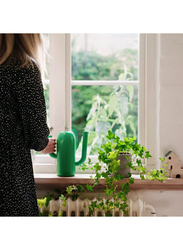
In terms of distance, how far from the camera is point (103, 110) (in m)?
1.65

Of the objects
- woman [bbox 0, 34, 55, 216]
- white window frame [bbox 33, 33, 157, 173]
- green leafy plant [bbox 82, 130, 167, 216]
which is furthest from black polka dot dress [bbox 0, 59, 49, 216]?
white window frame [bbox 33, 33, 157, 173]

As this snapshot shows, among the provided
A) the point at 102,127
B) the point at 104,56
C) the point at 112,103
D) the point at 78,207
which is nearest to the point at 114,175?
the point at 78,207

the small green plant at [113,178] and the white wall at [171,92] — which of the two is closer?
the small green plant at [113,178]

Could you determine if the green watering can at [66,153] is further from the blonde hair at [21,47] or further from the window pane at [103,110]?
the blonde hair at [21,47]

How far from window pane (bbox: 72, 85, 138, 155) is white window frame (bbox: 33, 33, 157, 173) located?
1.6 inches

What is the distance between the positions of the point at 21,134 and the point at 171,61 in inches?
38.3

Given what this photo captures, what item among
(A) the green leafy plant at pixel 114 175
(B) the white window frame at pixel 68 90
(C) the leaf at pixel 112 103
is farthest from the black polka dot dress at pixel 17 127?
(C) the leaf at pixel 112 103

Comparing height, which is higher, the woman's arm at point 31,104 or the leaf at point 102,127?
the woman's arm at point 31,104

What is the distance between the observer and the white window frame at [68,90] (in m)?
1.58

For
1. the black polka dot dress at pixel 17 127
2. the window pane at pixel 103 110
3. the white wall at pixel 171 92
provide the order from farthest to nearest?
the window pane at pixel 103 110 < the white wall at pixel 171 92 < the black polka dot dress at pixel 17 127

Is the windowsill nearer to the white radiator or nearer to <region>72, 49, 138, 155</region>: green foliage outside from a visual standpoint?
the white radiator

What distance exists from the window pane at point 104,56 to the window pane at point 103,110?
8cm

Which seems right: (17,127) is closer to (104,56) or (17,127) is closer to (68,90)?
(68,90)

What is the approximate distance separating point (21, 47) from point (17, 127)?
0.97 feet
